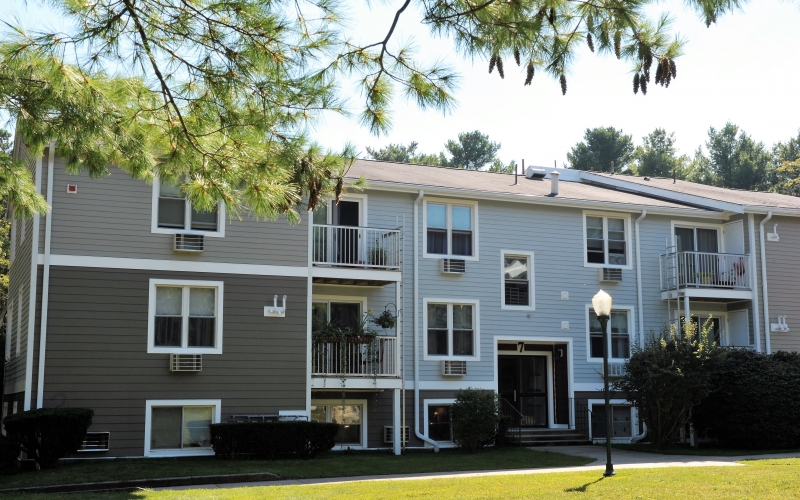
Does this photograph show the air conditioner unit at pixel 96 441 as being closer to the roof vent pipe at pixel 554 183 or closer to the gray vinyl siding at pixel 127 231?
the gray vinyl siding at pixel 127 231

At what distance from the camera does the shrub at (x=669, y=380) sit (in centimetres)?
1997

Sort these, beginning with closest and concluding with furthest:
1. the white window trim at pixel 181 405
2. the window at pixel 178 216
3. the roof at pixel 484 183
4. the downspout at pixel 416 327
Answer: the white window trim at pixel 181 405
the window at pixel 178 216
the downspout at pixel 416 327
the roof at pixel 484 183

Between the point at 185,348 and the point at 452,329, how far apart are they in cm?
653

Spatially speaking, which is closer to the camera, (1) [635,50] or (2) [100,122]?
(1) [635,50]

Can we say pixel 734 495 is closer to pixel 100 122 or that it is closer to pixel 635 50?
pixel 635 50

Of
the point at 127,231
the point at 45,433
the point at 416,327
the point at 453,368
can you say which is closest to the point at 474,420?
the point at 453,368

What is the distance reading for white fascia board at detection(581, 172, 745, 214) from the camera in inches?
962

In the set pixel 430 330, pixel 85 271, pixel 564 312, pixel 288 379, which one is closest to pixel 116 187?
pixel 85 271

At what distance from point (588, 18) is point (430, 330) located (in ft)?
46.7

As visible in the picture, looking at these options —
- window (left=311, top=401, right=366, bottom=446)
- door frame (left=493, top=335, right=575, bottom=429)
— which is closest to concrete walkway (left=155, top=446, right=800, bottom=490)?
door frame (left=493, top=335, right=575, bottom=429)

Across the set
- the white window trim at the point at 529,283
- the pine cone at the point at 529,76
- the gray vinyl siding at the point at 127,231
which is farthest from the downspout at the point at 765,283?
the pine cone at the point at 529,76

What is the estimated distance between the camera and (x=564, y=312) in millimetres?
23016

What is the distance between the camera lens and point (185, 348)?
1828 cm

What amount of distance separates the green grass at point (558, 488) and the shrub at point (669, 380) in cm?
537
